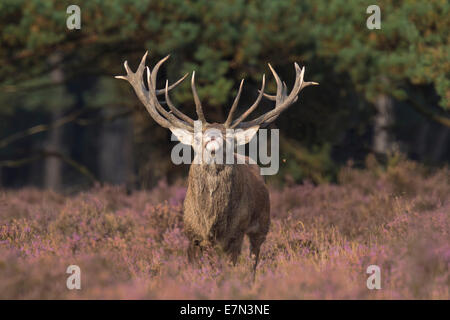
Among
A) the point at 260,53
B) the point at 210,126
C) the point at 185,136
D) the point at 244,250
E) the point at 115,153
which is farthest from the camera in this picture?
the point at 115,153

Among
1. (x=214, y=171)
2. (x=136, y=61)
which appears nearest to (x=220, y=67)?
(x=136, y=61)

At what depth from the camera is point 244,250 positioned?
8828 mm

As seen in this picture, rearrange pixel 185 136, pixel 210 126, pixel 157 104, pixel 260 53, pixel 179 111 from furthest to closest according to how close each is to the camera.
→ pixel 260 53 < pixel 157 104 < pixel 179 111 < pixel 185 136 < pixel 210 126

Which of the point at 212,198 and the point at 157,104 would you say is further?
the point at 157,104

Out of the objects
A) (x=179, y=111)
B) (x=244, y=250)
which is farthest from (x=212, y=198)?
(x=244, y=250)

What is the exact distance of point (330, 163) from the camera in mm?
15117

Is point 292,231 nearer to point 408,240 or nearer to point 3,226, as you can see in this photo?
point 408,240

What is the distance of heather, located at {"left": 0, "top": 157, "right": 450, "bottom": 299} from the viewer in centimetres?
559

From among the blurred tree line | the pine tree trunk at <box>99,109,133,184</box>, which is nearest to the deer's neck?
the blurred tree line

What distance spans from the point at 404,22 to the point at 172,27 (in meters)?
4.21

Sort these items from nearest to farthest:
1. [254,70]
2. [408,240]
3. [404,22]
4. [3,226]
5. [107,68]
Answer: [408,240] < [3,226] < [404,22] < [254,70] < [107,68]

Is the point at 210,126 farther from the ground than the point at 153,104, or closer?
closer

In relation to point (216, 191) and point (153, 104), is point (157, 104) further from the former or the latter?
point (216, 191)

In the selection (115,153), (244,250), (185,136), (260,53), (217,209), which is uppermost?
(260,53)
